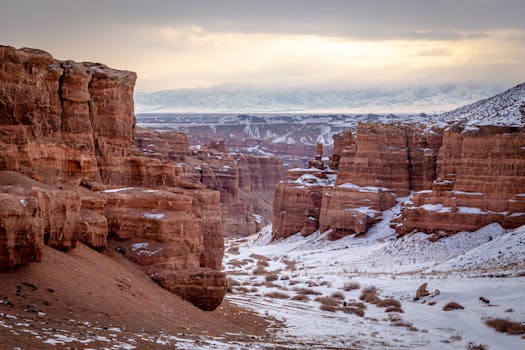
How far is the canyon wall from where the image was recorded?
56.7 metres

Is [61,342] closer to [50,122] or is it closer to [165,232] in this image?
[165,232]

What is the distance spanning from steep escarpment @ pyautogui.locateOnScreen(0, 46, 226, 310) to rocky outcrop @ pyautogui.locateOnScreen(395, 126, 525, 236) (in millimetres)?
29597

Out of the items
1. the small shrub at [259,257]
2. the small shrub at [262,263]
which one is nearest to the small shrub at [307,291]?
the small shrub at [262,263]

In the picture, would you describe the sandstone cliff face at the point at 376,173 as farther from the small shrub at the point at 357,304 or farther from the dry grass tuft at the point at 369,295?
the small shrub at the point at 357,304

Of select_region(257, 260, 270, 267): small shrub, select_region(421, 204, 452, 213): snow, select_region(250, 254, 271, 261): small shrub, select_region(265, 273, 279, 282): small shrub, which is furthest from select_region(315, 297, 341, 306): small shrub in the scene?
select_region(250, 254, 271, 261): small shrub

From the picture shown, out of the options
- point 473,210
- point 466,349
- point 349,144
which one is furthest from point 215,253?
point 349,144

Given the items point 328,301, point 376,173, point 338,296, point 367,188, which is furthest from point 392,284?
point 376,173

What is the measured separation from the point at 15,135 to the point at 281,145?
171m

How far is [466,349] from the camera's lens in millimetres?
28172

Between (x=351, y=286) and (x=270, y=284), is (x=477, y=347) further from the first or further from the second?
(x=270, y=284)

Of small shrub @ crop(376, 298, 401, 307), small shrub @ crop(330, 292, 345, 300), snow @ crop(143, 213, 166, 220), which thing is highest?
snow @ crop(143, 213, 166, 220)

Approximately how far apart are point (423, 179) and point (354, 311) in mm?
37070

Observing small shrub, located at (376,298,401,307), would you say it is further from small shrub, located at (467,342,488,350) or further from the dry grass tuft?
small shrub, located at (467,342,488,350)

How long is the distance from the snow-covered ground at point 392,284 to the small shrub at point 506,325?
41cm
